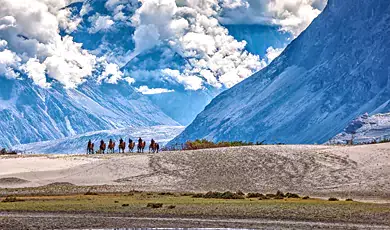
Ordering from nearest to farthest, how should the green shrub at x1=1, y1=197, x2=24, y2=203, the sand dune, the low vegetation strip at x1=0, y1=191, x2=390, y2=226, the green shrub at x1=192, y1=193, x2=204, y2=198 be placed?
the low vegetation strip at x1=0, y1=191, x2=390, y2=226, the green shrub at x1=1, y1=197, x2=24, y2=203, the green shrub at x1=192, y1=193, x2=204, y2=198, the sand dune

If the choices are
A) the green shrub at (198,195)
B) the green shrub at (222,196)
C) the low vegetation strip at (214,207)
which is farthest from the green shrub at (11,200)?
the green shrub at (222,196)

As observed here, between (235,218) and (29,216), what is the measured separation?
17.8m

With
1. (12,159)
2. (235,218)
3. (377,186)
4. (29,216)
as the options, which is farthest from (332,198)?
(12,159)

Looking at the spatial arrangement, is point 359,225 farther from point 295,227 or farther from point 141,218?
point 141,218

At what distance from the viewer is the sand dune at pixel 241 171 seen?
9181 centimetres

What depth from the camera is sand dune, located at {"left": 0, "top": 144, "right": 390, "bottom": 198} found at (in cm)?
9181

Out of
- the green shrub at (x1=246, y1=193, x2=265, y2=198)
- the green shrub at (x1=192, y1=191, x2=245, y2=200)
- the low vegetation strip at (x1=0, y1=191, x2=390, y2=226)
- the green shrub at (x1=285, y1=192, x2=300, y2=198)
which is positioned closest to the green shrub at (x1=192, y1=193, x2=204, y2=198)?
the green shrub at (x1=192, y1=191, x2=245, y2=200)

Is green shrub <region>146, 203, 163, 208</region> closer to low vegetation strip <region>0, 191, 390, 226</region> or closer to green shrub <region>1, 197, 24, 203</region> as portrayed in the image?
low vegetation strip <region>0, 191, 390, 226</region>

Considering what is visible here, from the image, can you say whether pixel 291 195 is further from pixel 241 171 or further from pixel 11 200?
pixel 11 200

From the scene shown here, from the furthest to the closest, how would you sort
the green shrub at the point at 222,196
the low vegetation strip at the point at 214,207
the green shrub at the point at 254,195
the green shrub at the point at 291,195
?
the green shrub at the point at 254,195
the green shrub at the point at 291,195
the green shrub at the point at 222,196
the low vegetation strip at the point at 214,207

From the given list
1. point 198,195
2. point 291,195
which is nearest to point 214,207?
point 198,195

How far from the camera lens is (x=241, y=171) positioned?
101m

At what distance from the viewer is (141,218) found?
63.7m

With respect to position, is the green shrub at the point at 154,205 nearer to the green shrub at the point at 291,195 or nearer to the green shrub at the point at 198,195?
the green shrub at the point at 198,195
